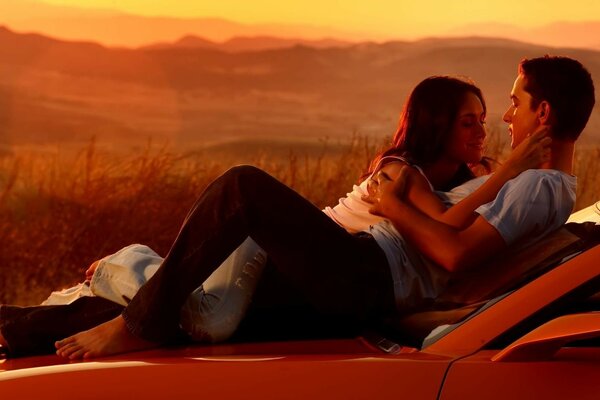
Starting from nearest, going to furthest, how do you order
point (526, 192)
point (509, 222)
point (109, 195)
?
point (509, 222) < point (526, 192) < point (109, 195)

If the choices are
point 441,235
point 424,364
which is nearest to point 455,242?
point 441,235

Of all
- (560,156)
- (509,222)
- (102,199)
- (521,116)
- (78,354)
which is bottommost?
(102,199)

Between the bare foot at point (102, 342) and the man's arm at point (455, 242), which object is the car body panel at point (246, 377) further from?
the man's arm at point (455, 242)

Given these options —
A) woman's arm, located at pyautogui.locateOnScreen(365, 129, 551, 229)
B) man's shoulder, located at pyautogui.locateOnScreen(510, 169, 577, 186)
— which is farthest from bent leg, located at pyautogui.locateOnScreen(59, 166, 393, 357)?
man's shoulder, located at pyautogui.locateOnScreen(510, 169, 577, 186)

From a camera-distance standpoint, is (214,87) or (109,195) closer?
(109,195)

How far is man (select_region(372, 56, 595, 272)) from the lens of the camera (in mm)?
3488

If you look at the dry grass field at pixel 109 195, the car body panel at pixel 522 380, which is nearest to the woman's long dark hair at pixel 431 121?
the car body panel at pixel 522 380

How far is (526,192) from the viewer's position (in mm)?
3607

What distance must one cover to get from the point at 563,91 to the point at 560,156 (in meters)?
0.20

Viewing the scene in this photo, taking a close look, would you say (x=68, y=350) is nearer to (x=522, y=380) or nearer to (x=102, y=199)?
(x=522, y=380)

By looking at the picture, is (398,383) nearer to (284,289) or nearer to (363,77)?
(284,289)

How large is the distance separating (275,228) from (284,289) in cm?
17

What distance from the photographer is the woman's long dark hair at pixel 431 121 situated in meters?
4.14

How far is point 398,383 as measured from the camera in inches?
104
